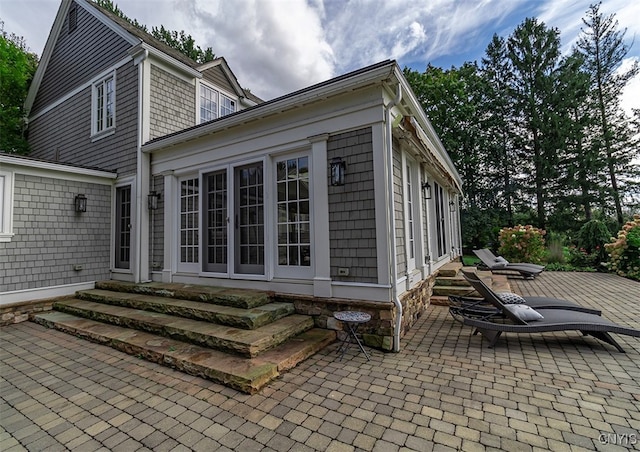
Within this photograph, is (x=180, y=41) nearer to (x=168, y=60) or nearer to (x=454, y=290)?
(x=168, y=60)

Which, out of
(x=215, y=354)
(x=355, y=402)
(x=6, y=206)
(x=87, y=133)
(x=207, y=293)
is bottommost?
(x=355, y=402)

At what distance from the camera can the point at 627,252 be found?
848 cm

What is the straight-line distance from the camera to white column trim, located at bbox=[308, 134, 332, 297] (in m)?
4.05

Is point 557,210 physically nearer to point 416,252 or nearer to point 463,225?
point 463,225

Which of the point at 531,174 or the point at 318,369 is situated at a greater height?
the point at 531,174

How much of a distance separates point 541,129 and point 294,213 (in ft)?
56.7

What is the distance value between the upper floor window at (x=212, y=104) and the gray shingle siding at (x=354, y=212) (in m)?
5.81

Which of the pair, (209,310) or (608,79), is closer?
(209,310)

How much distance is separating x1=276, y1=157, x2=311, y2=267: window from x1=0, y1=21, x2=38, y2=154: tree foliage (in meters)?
11.5

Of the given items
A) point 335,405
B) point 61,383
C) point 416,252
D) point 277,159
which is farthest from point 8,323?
point 416,252

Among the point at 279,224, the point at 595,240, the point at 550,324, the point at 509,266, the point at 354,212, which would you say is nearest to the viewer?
the point at 550,324

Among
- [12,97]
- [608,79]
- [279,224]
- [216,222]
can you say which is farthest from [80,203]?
[608,79]

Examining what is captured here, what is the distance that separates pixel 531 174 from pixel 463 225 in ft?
16.8

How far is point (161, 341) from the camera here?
12.3 feet
